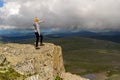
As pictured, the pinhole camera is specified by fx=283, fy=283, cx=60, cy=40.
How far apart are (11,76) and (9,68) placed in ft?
11.2

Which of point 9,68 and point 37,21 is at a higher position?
point 37,21

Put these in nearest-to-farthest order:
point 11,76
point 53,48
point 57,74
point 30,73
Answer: point 11,76 < point 30,73 < point 57,74 < point 53,48

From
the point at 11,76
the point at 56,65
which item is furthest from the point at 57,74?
the point at 11,76

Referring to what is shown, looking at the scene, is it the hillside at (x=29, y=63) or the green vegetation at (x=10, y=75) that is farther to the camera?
the hillside at (x=29, y=63)

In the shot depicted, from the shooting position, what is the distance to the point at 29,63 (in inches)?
1767

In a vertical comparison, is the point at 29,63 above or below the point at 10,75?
above

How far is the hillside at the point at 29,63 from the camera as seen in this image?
138 feet

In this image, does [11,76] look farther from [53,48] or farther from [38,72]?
[53,48]

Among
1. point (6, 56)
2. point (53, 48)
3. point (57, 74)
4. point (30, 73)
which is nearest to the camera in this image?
point (30, 73)

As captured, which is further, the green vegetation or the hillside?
the hillside

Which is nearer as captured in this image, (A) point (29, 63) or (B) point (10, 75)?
(B) point (10, 75)

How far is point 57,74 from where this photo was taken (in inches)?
2014

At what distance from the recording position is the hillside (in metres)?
42.1

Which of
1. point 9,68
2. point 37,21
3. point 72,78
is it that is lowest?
point 72,78
